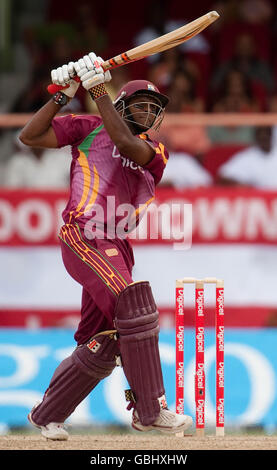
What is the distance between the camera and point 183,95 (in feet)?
28.7

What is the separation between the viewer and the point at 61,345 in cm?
634

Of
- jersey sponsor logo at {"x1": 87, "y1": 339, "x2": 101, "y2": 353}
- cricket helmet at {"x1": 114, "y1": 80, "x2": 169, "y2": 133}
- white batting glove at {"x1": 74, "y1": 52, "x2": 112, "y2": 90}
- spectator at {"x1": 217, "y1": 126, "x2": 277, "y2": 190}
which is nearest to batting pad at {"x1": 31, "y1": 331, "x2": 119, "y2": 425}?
jersey sponsor logo at {"x1": 87, "y1": 339, "x2": 101, "y2": 353}

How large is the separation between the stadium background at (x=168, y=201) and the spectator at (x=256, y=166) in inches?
1.9

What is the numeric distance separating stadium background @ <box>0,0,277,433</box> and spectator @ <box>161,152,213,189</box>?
0.01 m

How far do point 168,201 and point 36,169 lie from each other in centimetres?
103

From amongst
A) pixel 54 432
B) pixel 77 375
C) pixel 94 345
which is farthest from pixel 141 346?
pixel 54 432

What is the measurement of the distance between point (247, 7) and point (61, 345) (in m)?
5.34

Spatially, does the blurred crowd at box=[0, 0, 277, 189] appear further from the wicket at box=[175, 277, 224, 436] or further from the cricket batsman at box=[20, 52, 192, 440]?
the cricket batsman at box=[20, 52, 192, 440]

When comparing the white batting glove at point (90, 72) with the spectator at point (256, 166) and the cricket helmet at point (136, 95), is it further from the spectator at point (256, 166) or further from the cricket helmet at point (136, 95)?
the spectator at point (256, 166)

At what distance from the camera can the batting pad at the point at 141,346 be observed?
4309 mm

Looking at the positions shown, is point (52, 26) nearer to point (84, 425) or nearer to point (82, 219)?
point (84, 425)

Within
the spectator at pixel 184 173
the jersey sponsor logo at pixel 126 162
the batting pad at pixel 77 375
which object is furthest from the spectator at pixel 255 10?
the batting pad at pixel 77 375

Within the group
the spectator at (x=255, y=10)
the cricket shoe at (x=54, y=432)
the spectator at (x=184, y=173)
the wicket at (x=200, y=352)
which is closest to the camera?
the cricket shoe at (x=54, y=432)

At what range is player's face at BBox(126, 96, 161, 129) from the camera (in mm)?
4512
